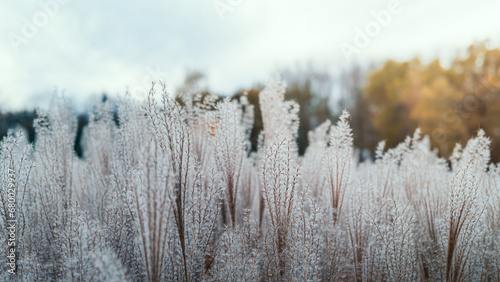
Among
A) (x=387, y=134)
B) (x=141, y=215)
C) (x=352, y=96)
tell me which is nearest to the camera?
(x=141, y=215)

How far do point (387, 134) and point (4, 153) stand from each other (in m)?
17.5

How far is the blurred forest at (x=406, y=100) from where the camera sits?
11352 millimetres

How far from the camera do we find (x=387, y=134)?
17.1 metres

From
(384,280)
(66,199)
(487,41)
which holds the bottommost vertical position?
(384,280)

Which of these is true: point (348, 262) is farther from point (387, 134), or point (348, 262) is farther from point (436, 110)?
point (387, 134)

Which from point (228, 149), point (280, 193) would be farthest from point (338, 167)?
point (228, 149)

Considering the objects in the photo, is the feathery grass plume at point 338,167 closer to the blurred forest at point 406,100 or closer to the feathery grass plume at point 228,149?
the feathery grass plume at point 228,149

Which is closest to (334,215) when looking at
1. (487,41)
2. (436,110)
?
(436,110)

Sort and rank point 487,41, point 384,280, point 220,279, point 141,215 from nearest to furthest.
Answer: point 141,215, point 220,279, point 384,280, point 487,41

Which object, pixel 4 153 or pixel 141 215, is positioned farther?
pixel 4 153

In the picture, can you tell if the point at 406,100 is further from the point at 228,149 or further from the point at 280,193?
the point at 280,193

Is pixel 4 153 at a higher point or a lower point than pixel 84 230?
higher

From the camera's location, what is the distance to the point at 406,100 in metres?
16.6

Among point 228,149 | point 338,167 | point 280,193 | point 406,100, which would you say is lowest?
point 280,193
